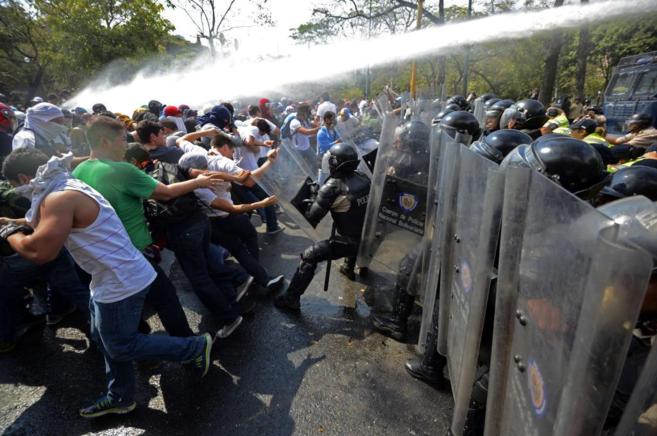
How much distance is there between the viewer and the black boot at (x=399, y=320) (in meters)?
3.29

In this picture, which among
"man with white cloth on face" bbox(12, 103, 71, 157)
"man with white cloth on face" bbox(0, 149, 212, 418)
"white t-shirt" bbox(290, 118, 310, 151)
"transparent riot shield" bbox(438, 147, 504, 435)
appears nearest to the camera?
"transparent riot shield" bbox(438, 147, 504, 435)

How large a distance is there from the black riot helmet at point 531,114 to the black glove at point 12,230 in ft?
15.9

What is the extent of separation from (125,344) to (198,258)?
0.99 metres

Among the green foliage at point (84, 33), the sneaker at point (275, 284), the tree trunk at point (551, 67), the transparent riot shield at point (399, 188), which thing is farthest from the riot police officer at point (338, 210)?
the green foliage at point (84, 33)

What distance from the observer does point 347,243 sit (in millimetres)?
3623

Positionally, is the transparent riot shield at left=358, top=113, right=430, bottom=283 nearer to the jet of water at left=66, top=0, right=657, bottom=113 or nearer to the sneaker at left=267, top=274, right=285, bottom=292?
the sneaker at left=267, top=274, right=285, bottom=292

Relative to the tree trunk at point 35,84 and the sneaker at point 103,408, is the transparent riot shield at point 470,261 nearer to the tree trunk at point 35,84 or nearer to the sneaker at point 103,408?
the sneaker at point 103,408

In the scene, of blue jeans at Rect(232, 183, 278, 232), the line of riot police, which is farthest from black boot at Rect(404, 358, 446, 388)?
blue jeans at Rect(232, 183, 278, 232)

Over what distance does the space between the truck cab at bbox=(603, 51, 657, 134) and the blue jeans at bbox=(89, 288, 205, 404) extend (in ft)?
34.4

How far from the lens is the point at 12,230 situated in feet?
6.66

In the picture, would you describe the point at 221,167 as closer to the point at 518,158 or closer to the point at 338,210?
the point at 338,210

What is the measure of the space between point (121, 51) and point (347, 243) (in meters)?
19.6

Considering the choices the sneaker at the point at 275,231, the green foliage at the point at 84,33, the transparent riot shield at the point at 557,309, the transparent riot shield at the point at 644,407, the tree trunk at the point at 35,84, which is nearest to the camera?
the transparent riot shield at the point at 557,309

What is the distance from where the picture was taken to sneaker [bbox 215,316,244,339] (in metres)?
3.27
